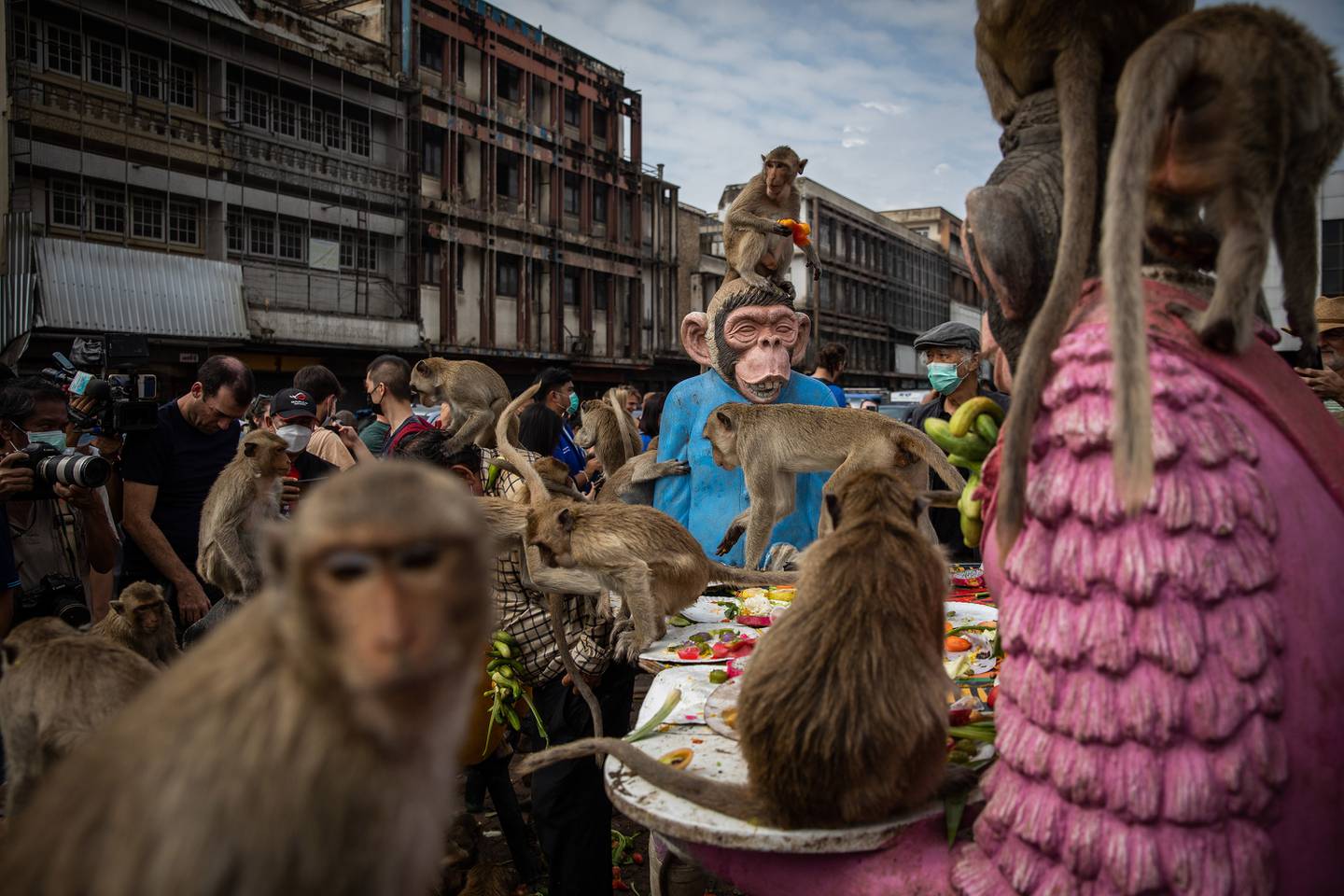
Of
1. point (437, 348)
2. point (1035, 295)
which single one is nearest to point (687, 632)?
point (1035, 295)

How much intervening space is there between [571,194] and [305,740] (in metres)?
28.2

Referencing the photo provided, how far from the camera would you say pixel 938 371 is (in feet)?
18.2

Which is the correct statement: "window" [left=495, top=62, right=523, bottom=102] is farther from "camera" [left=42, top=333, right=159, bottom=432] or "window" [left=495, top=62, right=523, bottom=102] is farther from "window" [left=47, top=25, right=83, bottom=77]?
"camera" [left=42, top=333, right=159, bottom=432]

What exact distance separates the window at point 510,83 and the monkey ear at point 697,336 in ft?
77.2

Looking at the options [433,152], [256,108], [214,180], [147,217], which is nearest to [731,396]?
[147,217]

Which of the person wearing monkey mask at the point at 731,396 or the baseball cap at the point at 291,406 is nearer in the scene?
the person wearing monkey mask at the point at 731,396

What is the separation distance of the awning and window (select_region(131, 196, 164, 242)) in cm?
72

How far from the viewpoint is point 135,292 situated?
16.0m

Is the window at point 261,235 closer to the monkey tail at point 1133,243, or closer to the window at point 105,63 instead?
the window at point 105,63

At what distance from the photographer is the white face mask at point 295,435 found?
4569 millimetres

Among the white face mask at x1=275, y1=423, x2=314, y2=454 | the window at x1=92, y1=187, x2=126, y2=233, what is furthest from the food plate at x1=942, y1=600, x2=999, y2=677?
the window at x1=92, y1=187, x2=126, y2=233

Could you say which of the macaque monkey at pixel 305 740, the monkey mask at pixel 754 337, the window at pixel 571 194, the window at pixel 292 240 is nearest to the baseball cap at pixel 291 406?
the monkey mask at pixel 754 337

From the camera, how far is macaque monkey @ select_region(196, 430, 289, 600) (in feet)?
13.5

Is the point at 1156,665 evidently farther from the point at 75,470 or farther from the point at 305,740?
the point at 75,470
